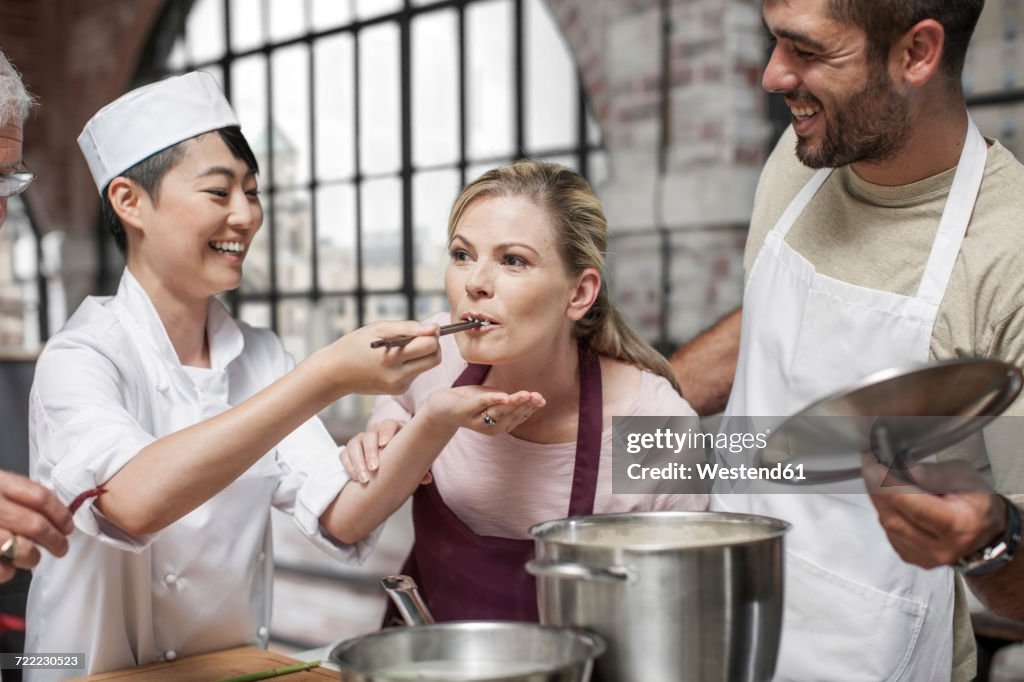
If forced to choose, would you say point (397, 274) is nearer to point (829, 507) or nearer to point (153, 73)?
point (153, 73)

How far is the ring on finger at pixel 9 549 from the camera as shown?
3.81ft

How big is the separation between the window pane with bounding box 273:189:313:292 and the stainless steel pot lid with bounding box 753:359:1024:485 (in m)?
4.96

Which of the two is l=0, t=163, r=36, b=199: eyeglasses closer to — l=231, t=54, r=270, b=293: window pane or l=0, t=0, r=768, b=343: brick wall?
l=0, t=0, r=768, b=343: brick wall

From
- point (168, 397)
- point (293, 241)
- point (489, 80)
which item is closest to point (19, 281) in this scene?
point (293, 241)

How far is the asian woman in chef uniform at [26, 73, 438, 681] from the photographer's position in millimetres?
1543

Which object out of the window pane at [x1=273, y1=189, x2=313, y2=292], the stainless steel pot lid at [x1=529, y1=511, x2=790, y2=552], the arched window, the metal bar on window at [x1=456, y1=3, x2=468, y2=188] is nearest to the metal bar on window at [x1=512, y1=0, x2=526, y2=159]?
the arched window

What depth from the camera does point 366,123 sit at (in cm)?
552

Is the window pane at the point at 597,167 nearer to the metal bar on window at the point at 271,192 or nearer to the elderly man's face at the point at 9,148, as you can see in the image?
the metal bar on window at the point at 271,192

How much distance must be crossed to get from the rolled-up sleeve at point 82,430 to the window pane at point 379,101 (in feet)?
12.9

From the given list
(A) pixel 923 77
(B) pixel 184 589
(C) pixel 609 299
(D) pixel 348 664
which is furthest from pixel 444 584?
(A) pixel 923 77

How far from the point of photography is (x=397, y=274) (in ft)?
17.5

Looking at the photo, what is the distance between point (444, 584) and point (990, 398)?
887mm

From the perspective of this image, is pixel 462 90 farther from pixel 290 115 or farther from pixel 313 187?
pixel 290 115

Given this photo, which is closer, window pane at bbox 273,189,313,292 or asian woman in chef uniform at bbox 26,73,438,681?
asian woman in chef uniform at bbox 26,73,438,681
